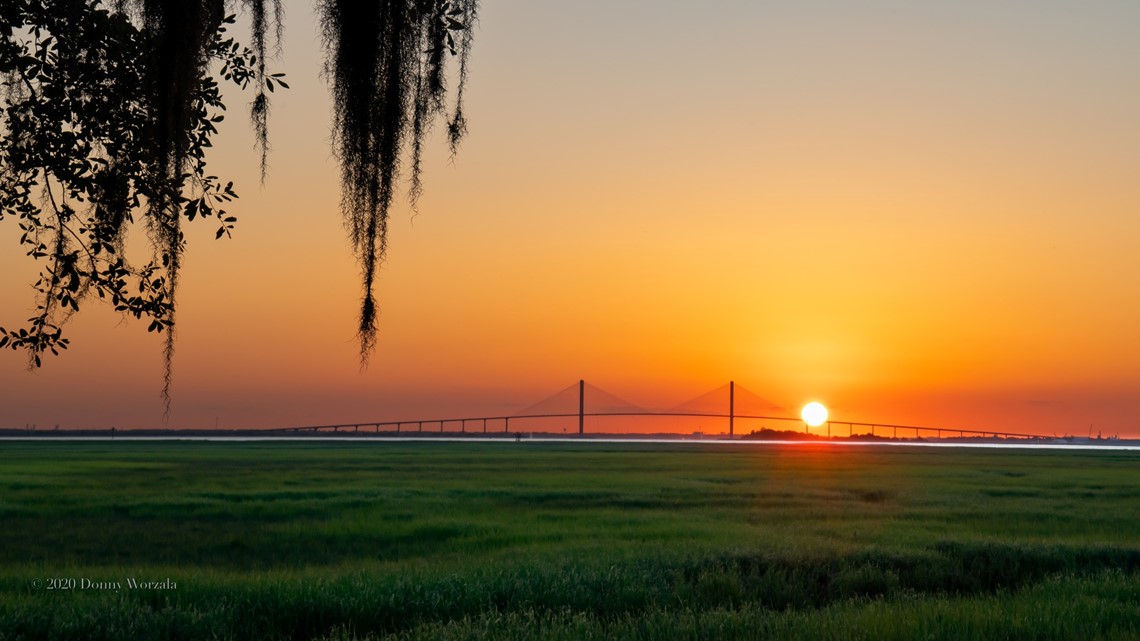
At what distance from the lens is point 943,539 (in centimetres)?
2172

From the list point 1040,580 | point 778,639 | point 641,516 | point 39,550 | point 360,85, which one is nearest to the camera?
→ point 360,85

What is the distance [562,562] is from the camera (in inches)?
694

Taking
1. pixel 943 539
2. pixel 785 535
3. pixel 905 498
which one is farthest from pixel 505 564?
pixel 905 498

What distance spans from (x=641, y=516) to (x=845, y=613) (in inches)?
621

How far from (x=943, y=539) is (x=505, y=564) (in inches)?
380

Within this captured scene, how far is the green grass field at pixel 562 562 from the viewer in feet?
41.6

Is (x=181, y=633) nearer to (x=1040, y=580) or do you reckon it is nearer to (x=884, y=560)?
(x=884, y=560)

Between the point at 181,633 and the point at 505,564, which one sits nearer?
the point at 181,633

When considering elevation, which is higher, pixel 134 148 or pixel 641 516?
pixel 134 148

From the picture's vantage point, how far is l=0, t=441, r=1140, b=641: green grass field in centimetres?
1269

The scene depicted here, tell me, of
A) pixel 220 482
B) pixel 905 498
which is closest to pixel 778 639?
pixel 905 498

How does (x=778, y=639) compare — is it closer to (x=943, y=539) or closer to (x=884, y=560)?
(x=884, y=560)

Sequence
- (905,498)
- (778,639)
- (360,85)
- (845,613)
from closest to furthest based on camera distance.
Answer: (360,85) < (778,639) < (845,613) < (905,498)

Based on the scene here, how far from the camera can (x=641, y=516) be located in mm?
28703
